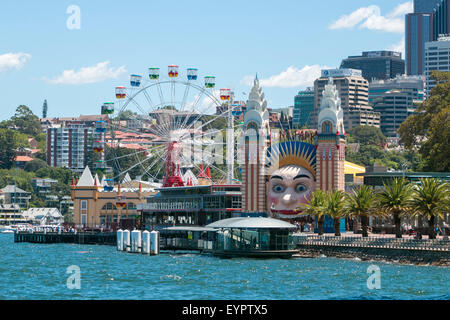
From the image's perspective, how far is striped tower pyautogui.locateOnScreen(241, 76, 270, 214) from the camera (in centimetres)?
12069

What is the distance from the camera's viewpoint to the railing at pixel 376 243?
84188 mm

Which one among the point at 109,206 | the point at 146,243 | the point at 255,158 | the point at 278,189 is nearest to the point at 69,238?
the point at 109,206

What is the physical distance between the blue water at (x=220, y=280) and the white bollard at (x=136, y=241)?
16.5 metres

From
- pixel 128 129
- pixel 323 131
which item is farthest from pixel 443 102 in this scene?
pixel 128 129

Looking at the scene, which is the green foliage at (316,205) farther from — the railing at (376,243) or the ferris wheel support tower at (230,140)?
the ferris wheel support tower at (230,140)

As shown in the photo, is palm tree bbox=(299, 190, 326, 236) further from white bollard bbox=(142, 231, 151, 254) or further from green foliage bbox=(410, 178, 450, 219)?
white bollard bbox=(142, 231, 151, 254)

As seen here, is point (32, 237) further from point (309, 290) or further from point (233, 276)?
point (309, 290)

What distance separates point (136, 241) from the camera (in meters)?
117

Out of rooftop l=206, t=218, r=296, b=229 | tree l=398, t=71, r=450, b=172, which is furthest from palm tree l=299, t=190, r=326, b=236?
tree l=398, t=71, r=450, b=172

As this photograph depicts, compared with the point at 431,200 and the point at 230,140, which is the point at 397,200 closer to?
the point at 431,200

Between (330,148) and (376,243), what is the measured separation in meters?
27.5

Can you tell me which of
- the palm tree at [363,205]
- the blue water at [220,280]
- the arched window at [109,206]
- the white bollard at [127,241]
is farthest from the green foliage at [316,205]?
the arched window at [109,206]
